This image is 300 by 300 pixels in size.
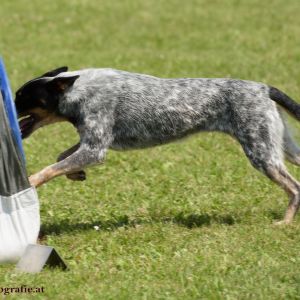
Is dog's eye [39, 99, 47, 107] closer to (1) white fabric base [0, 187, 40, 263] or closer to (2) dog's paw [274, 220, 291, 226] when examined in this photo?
(1) white fabric base [0, 187, 40, 263]

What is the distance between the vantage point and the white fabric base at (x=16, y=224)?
5852mm

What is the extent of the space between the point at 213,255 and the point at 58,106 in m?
1.80

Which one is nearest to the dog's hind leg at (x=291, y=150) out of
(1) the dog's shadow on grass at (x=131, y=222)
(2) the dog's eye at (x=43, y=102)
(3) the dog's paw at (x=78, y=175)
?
(1) the dog's shadow on grass at (x=131, y=222)

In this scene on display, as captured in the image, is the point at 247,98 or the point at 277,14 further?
the point at 277,14

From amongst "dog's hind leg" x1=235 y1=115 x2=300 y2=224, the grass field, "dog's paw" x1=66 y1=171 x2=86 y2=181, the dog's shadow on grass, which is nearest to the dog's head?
"dog's paw" x1=66 y1=171 x2=86 y2=181

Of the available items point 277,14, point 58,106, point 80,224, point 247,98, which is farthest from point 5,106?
point 277,14

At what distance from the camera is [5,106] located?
5.98 meters

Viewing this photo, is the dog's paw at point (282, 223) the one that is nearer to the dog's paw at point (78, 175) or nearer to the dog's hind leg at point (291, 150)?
the dog's hind leg at point (291, 150)

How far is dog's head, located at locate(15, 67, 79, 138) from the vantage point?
267 inches

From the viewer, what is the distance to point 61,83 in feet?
22.2

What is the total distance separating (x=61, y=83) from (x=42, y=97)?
198 mm

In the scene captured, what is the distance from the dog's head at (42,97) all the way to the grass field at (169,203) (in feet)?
3.00

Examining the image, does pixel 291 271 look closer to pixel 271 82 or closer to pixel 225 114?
pixel 225 114

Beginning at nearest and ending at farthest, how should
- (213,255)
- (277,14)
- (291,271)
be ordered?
(291,271) < (213,255) < (277,14)
